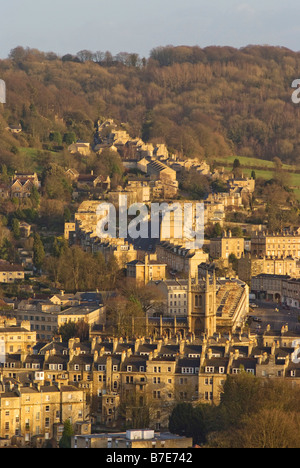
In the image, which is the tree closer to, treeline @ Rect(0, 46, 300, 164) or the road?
the road

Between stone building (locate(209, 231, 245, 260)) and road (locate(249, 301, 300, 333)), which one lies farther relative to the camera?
stone building (locate(209, 231, 245, 260))

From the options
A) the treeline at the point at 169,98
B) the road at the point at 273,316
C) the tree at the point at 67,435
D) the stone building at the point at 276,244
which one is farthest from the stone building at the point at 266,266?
the tree at the point at 67,435

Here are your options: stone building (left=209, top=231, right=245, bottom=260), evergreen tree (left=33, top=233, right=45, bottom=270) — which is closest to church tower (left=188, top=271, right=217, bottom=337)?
evergreen tree (left=33, top=233, right=45, bottom=270)

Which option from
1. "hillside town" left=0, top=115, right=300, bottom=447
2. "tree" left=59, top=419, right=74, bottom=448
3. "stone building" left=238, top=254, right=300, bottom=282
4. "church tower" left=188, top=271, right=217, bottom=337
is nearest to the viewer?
"tree" left=59, top=419, right=74, bottom=448

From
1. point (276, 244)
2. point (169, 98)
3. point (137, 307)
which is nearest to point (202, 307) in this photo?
point (137, 307)

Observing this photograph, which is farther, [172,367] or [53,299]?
[53,299]

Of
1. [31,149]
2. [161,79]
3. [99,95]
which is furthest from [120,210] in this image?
[161,79]
